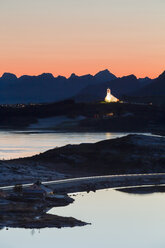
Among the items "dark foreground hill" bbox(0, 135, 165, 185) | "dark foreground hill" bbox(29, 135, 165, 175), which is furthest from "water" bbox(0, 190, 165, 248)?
"dark foreground hill" bbox(29, 135, 165, 175)

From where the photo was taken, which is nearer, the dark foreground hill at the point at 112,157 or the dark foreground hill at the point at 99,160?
the dark foreground hill at the point at 99,160

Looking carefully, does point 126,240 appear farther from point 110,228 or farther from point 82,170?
point 82,170

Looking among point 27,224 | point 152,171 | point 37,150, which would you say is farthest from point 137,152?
point 27,224

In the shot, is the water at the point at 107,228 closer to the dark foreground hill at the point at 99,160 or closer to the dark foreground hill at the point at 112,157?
the dark foreground hill at the point at 99,160

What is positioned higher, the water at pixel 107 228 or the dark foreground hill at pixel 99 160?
the dark foreground hill at pixel 99 160

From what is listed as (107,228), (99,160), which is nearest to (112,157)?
(99,160)

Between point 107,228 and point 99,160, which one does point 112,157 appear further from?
point 107,228

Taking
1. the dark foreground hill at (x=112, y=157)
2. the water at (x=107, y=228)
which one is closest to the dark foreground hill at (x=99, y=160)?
the dark foreground hill at (x=112, y=157)

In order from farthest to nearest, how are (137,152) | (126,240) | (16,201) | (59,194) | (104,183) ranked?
(137,152)
(104,183)
(59,194)
(16,201)
(126,240)
